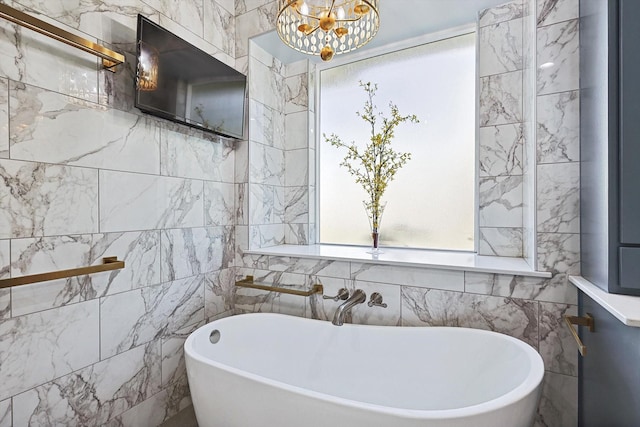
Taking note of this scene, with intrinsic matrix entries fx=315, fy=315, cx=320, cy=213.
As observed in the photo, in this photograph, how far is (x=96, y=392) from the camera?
1.41 meters

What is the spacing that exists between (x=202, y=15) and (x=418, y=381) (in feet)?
7.78

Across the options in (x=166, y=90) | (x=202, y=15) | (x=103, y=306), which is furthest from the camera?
(x=202, y=15)

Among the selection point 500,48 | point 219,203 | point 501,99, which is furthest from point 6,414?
point 500,48

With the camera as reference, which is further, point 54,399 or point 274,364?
point 274,364

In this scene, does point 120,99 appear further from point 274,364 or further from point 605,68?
point 605,68

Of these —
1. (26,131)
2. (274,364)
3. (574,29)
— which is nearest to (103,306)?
(26,131)

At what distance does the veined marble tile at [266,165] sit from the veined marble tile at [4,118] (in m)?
1.20

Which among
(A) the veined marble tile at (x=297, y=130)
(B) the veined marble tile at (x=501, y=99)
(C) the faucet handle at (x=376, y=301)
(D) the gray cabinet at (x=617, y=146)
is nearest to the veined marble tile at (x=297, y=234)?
(A) the veined marble tile at (x=297, y=130)

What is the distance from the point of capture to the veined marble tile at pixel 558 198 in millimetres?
1297

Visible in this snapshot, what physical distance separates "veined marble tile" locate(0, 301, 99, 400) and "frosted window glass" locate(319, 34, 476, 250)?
5.22ft

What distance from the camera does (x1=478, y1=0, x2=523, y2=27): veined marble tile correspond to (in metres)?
1.76

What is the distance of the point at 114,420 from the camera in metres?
1.48

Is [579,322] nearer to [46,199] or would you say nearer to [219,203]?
[219,203]

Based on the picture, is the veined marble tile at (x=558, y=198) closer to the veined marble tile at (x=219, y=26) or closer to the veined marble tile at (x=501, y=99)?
the veined marble tile at (x=501, y=99)
